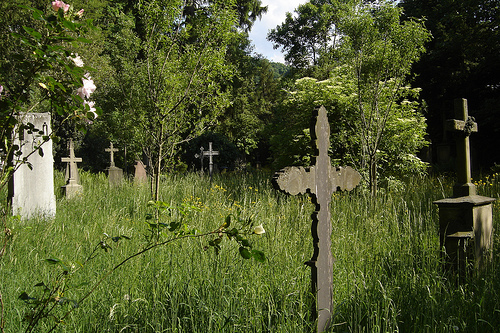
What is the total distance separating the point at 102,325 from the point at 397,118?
25.1 ft

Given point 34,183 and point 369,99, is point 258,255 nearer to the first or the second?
point 34,183

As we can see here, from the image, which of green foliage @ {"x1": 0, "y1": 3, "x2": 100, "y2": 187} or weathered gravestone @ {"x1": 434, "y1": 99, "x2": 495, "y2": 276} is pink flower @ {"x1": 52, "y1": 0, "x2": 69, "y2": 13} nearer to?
green foliage @ {"x1": 0, "y1": 3, "x2": 100, "y2": 187}

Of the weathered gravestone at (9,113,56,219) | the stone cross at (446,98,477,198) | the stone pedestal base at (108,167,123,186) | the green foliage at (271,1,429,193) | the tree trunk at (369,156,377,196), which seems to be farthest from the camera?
the stone pedestal base at (108,167,123,186)

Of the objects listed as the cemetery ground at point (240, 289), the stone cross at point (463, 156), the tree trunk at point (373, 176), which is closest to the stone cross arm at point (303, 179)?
the cemetery ground at point (240, 289)

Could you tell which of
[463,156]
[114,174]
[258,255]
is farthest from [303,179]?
[114,174]

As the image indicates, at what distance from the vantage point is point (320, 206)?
8.29ft

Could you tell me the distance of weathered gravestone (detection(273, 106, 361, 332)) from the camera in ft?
7.95

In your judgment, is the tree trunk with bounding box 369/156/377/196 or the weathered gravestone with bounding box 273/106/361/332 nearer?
the weathered gravestone with bounding box 273/106/361/332

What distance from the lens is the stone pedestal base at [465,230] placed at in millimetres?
3632

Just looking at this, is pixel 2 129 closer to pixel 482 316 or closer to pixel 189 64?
pixel 482 316

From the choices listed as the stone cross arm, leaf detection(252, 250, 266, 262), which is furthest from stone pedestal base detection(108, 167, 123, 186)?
leaf detection(252, 250, 266, 262)

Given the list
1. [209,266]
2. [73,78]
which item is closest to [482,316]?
[209,266]

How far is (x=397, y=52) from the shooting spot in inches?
264

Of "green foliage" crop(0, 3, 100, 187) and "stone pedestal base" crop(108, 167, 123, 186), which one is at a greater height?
"green foliage" crop(0, 3, 100, 187)
